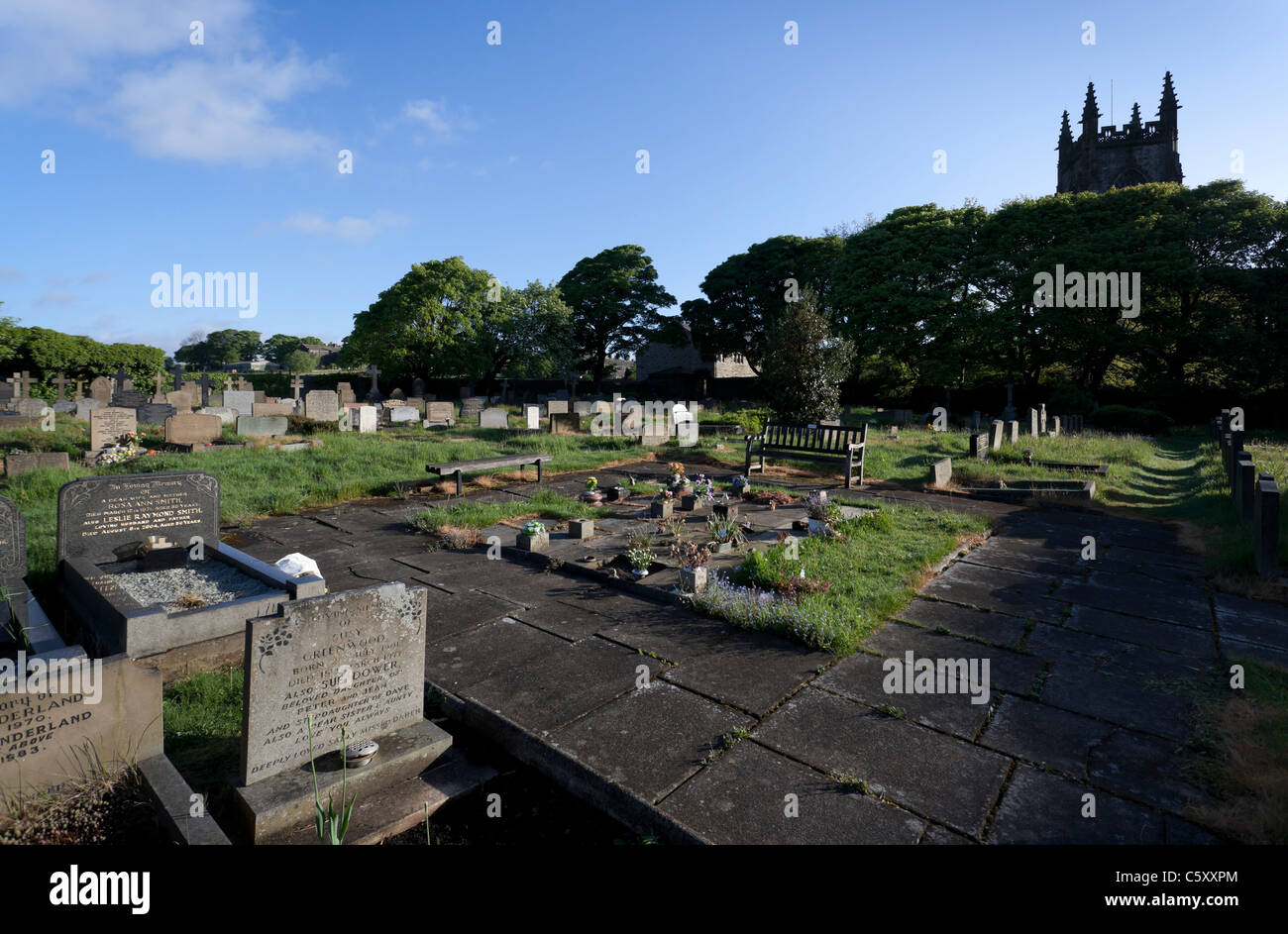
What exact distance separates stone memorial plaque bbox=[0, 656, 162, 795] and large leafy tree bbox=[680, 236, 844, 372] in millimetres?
38939

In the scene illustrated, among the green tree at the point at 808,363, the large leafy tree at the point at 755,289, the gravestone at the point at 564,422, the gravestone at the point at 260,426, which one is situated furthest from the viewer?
the large leafy tree at the point at 755,289

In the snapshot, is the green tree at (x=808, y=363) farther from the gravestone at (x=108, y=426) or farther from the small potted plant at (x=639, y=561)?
the gravestone at (x=108, y=426)

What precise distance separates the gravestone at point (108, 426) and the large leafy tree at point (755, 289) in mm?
32918

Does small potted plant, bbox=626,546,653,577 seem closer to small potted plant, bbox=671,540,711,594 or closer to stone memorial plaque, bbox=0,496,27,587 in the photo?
small potted plant, bbox=671,540,711,594

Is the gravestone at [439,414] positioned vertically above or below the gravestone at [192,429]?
above

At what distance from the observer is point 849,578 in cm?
632

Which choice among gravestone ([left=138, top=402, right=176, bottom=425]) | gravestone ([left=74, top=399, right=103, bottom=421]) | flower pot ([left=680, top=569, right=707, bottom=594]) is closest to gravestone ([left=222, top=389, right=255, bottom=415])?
gravestone ([left=138, top=402, right=176, bottom=425])

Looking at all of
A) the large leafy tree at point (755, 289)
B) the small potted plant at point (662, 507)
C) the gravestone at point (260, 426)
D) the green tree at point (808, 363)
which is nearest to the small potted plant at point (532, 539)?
A: the small potted plant at point (662, 507)

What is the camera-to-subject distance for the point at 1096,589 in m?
6.36

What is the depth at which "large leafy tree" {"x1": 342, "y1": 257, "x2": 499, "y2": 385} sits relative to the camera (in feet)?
122

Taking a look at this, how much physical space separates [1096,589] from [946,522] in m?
2.53

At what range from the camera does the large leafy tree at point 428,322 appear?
3731cm
